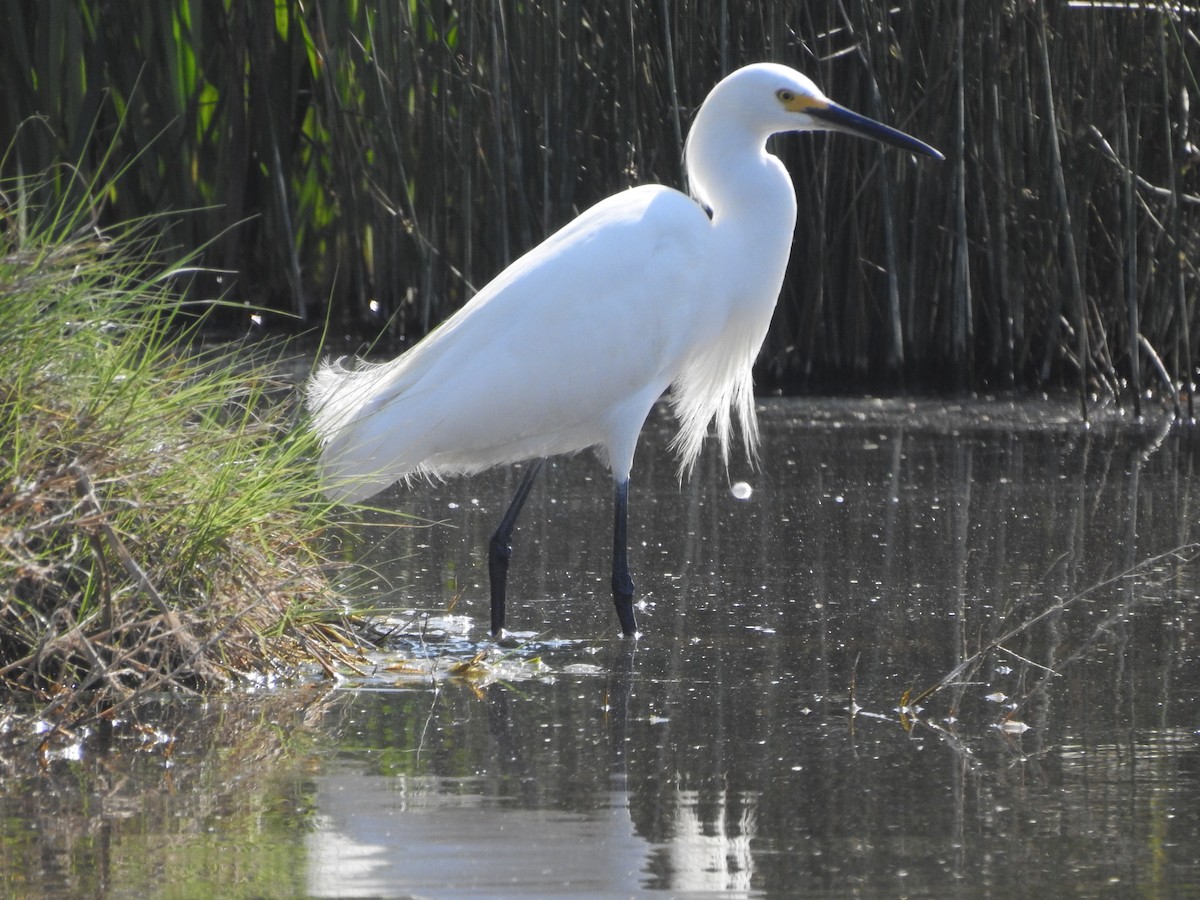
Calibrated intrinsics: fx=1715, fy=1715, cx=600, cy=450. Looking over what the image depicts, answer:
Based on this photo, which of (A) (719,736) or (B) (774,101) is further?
(B) (774,101)

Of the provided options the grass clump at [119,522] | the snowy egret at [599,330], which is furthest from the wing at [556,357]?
the grass clump at [119,522]

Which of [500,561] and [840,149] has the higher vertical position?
[840,149]

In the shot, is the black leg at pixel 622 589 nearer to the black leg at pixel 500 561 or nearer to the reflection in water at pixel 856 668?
the reflection in water at pixel 856 668

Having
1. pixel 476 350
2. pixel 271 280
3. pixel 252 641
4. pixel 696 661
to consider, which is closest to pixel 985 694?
pixel 696 661

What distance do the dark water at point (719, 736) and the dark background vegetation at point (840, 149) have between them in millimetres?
2423

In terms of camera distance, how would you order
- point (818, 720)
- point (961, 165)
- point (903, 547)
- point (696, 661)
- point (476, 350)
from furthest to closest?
point (961, 165)
point (903, 547)
point (476, 350)
point (696, 661)
point (818, 720)

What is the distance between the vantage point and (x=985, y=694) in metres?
3.46

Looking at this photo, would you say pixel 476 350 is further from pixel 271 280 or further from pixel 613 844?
pixel 271 280

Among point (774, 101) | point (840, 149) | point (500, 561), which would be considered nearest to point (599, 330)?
point (500, 561)

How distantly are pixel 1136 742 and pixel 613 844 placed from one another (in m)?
1.10

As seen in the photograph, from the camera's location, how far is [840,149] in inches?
323

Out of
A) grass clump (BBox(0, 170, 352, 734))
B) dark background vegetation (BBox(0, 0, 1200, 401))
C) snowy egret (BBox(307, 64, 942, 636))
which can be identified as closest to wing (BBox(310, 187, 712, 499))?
snowy egret (BBox(307, 64, 942, 636))

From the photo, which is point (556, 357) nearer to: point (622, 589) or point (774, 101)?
point (622, 589)

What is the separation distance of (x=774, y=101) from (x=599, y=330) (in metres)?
0.86
